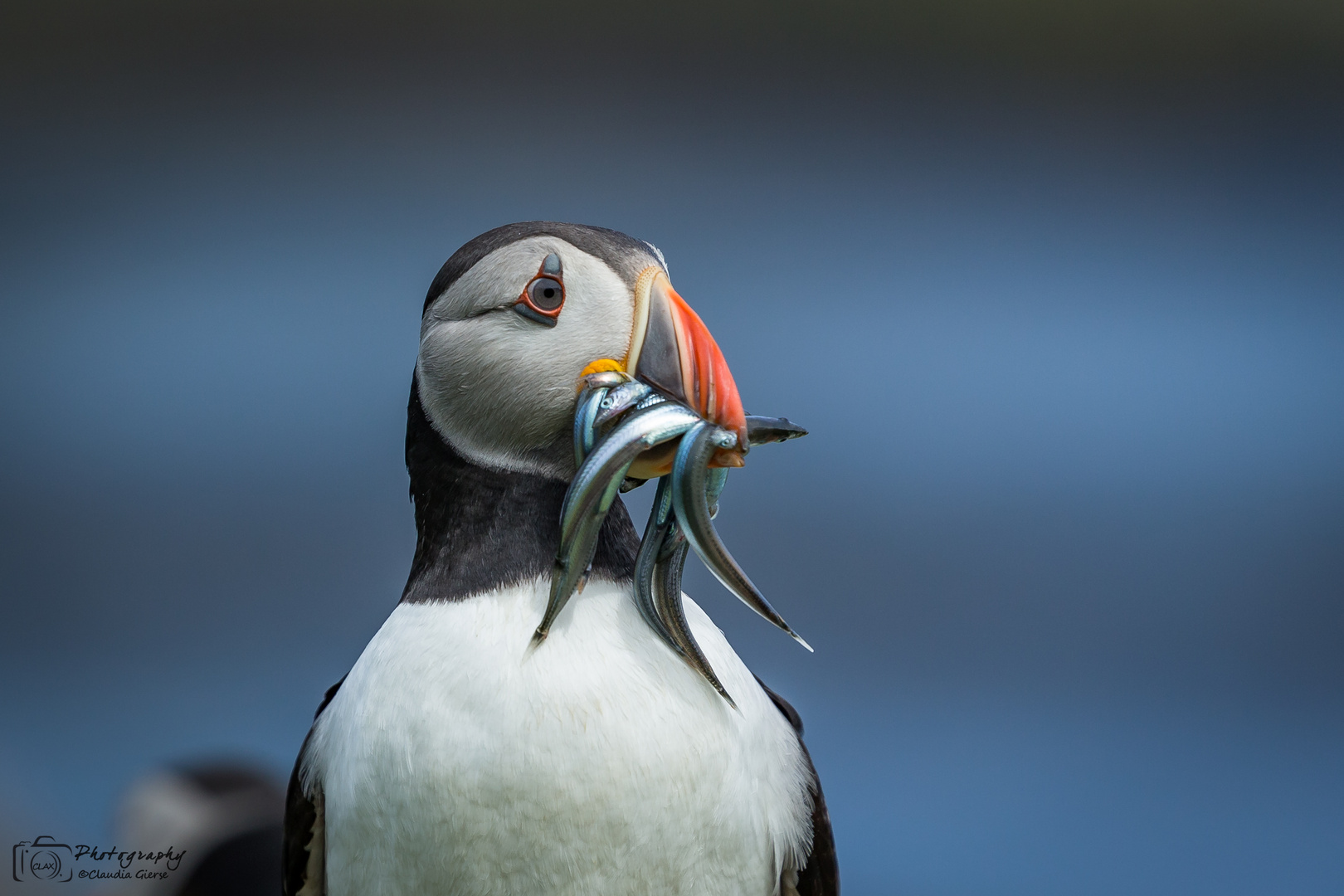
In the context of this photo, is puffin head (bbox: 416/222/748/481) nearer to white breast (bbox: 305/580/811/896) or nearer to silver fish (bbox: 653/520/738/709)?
silver fish (bbox: 653/520/738/709)

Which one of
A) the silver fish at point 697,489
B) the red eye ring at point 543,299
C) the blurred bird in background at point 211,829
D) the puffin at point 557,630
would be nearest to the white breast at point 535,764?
the puffin at point 557,630

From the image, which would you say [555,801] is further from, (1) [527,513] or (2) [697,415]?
(2) [697,415]

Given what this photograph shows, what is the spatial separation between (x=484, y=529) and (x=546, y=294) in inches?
12.1

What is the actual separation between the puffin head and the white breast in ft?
0.73

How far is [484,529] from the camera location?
4.40 feet

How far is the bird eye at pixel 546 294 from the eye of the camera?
1.27 meters

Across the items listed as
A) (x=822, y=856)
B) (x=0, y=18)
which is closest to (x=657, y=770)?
(x=822, y=856)

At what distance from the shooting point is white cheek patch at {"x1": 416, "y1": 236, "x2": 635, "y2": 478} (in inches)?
50.1

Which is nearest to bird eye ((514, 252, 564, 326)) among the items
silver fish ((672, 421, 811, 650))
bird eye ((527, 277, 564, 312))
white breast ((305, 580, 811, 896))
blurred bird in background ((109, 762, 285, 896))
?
bird eye ((527, 277, 564, 312))

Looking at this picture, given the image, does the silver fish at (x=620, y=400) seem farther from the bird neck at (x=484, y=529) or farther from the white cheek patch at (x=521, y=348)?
the bird neck at (x=484, y=529)

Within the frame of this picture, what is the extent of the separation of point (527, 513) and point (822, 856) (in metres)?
0.63

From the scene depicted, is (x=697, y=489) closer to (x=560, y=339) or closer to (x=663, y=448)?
(x=663, y=448)

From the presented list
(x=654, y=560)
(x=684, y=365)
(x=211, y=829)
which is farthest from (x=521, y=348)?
(x=211, y=829)

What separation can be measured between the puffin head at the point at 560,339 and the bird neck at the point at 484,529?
0.19 feet
